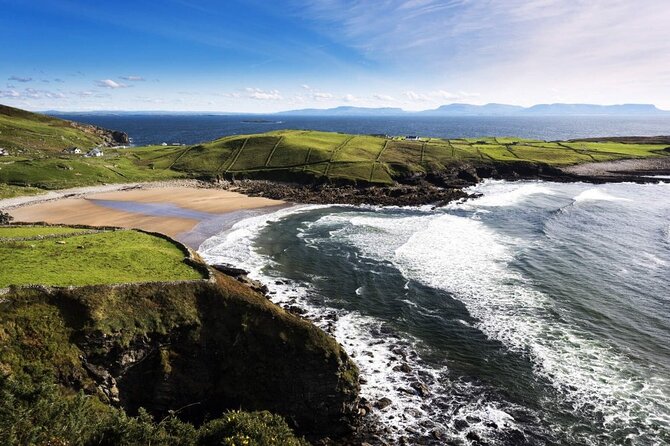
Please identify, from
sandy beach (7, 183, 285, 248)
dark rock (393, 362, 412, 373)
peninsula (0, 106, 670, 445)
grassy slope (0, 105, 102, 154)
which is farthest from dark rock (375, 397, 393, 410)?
grassy slope (0, 105, 102, 154)

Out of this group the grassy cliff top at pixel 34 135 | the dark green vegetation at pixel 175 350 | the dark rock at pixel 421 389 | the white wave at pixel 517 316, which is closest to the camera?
the dark green vegetation at pixel 175 350

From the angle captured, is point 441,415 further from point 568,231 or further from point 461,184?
point 461,184

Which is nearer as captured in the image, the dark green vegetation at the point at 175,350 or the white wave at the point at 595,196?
the dark green vegetation at the point at 175,350

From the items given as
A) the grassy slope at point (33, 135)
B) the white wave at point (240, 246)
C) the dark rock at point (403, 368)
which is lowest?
the dark rock at point (403, 368)

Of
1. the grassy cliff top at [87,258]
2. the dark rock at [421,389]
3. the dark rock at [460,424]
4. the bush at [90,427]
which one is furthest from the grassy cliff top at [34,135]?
the dark rock at [460,424]

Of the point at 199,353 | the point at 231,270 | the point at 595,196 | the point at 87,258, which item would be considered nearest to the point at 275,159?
the point at 231,270

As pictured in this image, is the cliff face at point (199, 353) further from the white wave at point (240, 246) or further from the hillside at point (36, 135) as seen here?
the hillside at point (36, 135)

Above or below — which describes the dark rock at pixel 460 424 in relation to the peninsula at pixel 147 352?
below
